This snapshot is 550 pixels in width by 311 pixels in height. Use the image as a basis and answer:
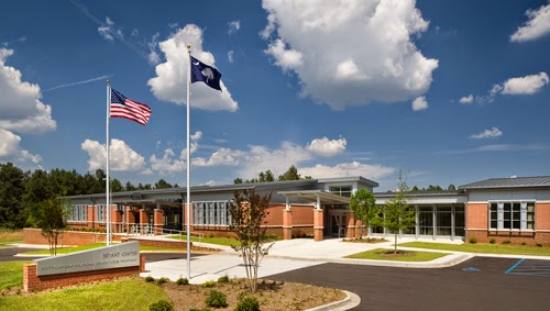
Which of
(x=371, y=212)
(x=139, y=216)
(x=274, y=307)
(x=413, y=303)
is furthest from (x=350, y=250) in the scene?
(x=139, y=216)

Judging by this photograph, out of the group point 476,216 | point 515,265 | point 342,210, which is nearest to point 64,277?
point 515,265

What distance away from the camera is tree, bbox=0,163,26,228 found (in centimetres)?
8450

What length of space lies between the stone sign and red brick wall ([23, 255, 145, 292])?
0.13 meters

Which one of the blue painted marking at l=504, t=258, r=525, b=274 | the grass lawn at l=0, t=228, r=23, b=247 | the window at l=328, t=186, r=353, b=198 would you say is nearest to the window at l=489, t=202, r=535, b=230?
the blue painted marking at l=504, t=258, r=525, b=274

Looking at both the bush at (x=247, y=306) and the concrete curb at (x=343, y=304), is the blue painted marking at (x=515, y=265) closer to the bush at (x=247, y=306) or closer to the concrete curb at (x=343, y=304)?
the concrete curb at (x=343, y=304)

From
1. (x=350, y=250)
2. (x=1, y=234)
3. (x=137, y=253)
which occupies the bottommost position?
(x=1, y=234)

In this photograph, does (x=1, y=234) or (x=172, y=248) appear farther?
(x=1, y=234)

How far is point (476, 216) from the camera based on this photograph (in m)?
36.5

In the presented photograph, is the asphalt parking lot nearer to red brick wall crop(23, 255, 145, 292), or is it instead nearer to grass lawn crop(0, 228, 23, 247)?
red brick wall crop(23, 255, 145, 292)

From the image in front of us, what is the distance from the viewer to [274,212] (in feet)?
131

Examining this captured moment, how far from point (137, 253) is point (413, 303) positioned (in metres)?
10.3

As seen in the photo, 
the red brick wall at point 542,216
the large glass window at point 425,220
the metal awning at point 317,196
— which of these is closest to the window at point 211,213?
the metal awning at point 317,196

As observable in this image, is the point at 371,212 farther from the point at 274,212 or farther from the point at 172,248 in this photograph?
the point at 172,248

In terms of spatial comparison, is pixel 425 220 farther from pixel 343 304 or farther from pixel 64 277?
pixel 64 277
